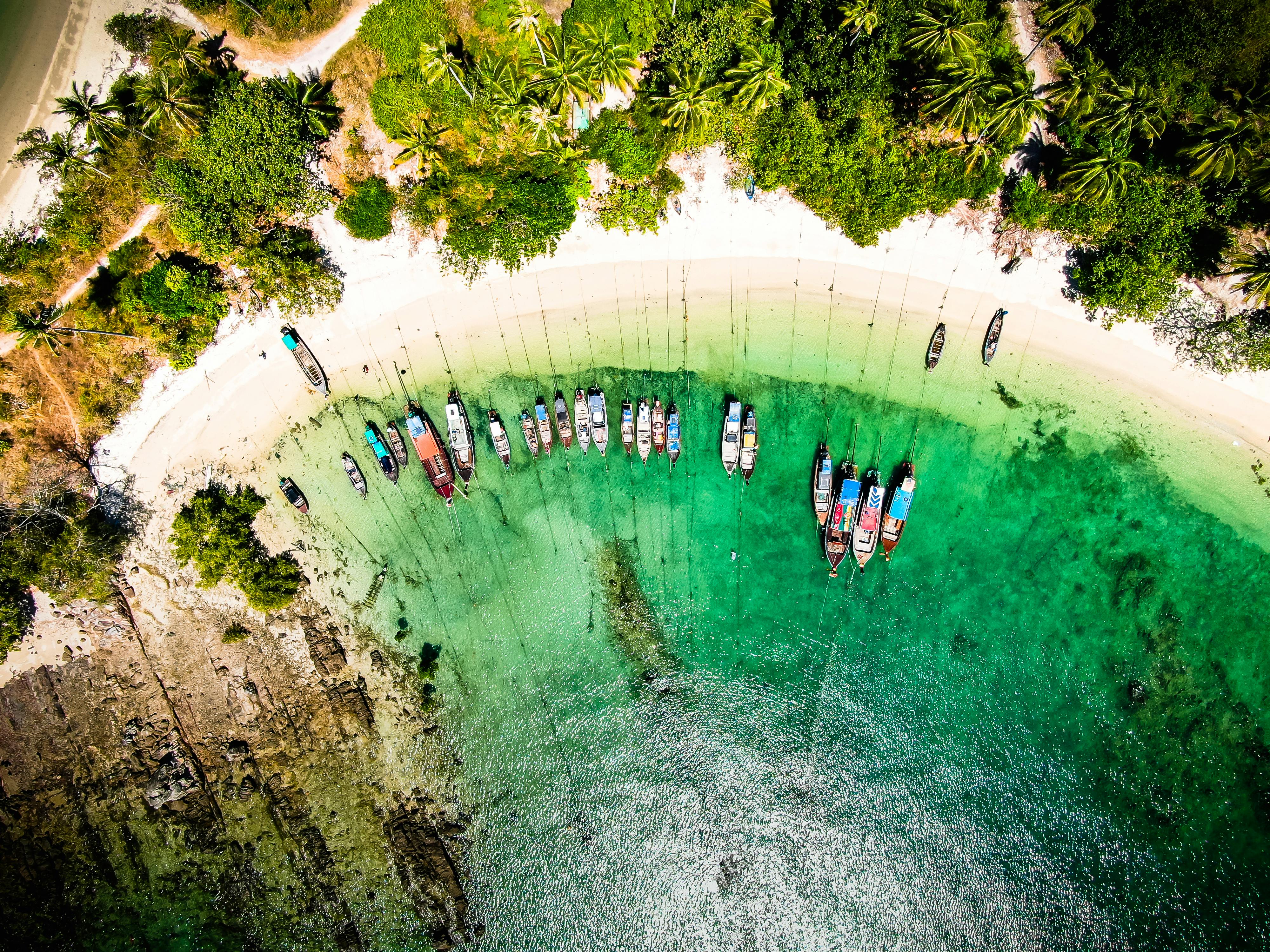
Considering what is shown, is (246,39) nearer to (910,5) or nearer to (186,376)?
(186,376)

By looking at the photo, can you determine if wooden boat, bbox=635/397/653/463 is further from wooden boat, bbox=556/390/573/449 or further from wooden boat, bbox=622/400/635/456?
wooden boat, bbox=556/390/573/449

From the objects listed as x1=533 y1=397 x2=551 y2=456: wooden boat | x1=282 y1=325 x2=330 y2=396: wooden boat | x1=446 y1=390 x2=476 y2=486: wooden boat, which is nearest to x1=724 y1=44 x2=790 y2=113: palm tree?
x1=533 y1=397 x2=551 y2=456: wooden boat

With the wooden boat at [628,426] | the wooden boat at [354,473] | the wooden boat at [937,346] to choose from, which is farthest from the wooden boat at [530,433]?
the wooden boat at [937,346]

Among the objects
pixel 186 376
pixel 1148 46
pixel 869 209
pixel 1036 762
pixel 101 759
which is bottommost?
pixel 1036 762

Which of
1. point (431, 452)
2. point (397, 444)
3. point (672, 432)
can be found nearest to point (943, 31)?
point (672, 432)

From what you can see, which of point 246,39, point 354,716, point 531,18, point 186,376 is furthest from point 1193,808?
point 246,39

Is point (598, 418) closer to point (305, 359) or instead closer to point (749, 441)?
point (749, 441)
